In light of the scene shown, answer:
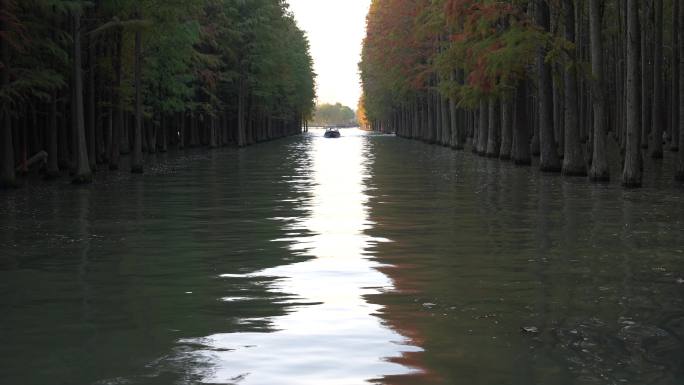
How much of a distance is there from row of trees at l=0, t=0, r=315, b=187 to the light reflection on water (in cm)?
1805

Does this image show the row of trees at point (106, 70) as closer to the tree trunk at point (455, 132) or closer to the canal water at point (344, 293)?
the canal water at point (344, 293)

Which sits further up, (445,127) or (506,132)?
(445,127)

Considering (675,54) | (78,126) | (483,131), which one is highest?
(675,54)

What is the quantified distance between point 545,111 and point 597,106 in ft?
25.3

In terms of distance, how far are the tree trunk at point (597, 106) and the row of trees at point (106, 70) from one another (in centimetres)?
1538

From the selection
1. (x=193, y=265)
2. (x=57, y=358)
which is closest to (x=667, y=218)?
(x=193, y=265)

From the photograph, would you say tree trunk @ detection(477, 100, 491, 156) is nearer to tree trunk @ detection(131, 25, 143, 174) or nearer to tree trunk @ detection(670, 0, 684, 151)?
tree trunk @ detection(670, 0, 684, 151)

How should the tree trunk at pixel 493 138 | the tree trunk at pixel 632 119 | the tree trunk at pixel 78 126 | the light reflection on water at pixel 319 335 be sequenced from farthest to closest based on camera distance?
the tree trunk at pixel 493 138, the tree trunk at pixel 78 126, the tree trunk at pixel 632 119, the light reflection on water at pixel 319 335

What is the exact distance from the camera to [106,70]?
44969 mm

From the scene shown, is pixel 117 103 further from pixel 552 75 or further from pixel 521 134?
pixel 552 75

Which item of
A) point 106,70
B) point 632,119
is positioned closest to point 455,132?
point 106,70

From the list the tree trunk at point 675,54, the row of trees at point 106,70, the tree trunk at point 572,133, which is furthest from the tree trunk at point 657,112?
the row of trees at point 106,70

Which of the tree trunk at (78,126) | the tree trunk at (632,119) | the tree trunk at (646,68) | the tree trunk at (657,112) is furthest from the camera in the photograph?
the tree trunk at (646,68)

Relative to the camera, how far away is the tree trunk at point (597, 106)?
33.3 metres
